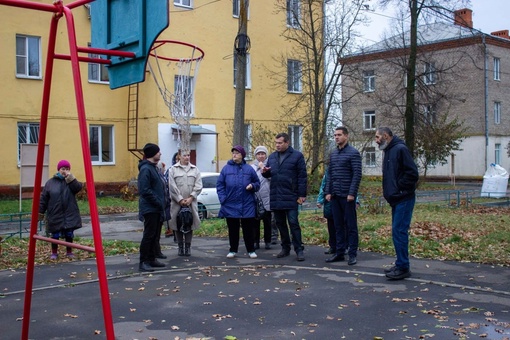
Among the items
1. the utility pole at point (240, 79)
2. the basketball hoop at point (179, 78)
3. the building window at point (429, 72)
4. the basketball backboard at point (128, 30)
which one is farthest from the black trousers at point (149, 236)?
the building window at point (429, 72)

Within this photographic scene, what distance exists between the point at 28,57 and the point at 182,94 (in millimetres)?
11446

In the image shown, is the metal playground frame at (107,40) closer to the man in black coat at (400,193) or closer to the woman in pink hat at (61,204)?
the man in black coat at (400,193)

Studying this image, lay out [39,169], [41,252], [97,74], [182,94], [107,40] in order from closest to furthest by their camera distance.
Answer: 1. [39,169]
2. [107,40]
3. [41,252]
4. [182,94]
5. [97,74]

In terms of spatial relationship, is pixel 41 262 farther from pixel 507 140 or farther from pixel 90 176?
pixel 507 140

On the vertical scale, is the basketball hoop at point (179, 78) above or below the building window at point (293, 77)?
below

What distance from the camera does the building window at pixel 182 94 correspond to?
52.1 ft

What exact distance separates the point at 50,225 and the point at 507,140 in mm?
44654

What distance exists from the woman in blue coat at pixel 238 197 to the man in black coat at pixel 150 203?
4.11 ft

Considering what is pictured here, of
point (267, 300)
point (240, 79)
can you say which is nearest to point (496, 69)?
point (240, 79)

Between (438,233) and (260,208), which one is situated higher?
(260,208)

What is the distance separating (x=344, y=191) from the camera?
10.3 meters

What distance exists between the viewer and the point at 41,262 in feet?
37.2

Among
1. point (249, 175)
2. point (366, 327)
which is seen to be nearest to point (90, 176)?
point (366, 327)

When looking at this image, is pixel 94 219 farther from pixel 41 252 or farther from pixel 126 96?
pixel 126 96
